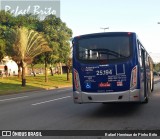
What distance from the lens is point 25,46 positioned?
44.1 m

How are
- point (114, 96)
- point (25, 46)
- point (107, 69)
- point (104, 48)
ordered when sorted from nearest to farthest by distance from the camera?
point (114, 96)
point (107, 69)
point (104, 48)
point (25, 46)

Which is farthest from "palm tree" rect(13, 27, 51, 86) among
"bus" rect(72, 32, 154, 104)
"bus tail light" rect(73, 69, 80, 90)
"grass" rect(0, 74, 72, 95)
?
"bus" rect(72, 32, 154, 104)

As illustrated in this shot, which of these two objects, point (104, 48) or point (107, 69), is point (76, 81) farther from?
point (104, 48)

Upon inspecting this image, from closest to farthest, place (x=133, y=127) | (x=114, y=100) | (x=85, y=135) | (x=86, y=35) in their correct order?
(x=85, y=135) < (x=133, y=127) < (x=114, y=100) < (x=86, y=35)

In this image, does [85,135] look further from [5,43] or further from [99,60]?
[5,43]

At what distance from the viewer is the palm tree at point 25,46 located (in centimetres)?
4377

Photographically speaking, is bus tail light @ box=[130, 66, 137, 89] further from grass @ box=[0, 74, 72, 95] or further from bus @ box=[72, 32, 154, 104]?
grass @ box=[0, 74, 72, 95]

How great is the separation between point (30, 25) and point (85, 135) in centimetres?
5483

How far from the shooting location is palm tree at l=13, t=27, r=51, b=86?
43772 mm

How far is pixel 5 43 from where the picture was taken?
50.8 m

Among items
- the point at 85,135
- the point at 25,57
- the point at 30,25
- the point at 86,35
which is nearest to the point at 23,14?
the point at 30,25

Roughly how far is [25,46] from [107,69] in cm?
3280

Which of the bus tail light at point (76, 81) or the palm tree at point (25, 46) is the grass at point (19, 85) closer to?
the palm tree at point (25, 46)

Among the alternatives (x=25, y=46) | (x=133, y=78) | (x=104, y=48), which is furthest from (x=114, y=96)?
(x=25, y=46)
